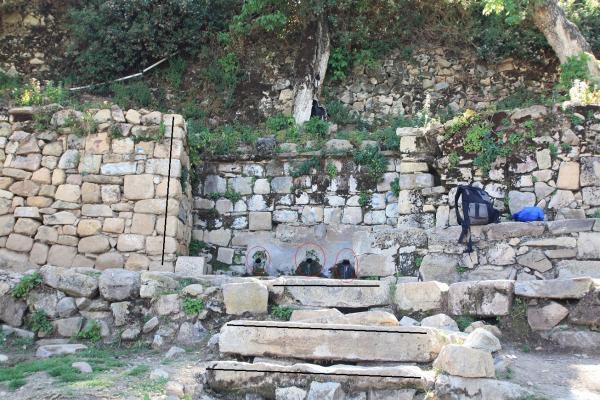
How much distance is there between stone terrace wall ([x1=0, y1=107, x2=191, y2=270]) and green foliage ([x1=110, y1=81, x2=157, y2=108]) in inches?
137

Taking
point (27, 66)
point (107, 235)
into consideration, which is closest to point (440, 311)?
point (107, 235)

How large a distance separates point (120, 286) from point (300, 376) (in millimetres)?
2449

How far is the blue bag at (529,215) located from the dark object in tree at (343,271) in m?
2.31

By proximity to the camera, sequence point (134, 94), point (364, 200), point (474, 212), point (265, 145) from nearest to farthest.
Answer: point (474, 212) < point (364, 200) < point (265, 145) < point (134, 94)

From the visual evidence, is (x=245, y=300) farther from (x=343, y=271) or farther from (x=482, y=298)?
(x=343, y=271)

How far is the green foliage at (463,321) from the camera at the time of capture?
5695 mm

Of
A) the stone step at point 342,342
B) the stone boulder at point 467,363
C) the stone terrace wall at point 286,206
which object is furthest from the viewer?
the stone terrace wall at point 286,206

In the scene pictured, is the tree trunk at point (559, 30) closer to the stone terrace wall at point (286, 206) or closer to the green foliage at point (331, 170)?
the stone terrace wall at point (286, 206)

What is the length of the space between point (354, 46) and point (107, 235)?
21.3 ft

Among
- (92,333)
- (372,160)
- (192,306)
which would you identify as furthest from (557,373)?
(372,160)

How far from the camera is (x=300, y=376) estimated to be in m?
4.36

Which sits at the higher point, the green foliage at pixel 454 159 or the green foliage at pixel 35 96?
the green foliage at pixel 35 96

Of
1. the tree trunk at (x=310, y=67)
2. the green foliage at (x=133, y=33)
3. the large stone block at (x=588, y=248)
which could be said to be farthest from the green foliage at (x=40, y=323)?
the green foliage at (x=133, y=33)

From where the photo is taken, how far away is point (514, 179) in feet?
29.3
